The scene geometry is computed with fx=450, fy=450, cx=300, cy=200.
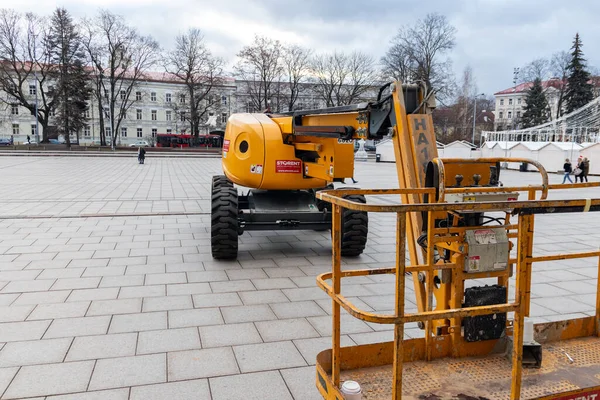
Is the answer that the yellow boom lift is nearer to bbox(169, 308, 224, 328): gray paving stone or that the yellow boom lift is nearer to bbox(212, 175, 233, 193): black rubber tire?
bbox(169, 308, 224, 328): gray paving stone

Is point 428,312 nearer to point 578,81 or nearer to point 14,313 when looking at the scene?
point 14,313

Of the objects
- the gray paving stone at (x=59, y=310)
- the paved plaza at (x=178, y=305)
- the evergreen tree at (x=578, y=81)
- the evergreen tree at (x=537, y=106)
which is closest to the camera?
the paved plaza at (x=178, y=305)

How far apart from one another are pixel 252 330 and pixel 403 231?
9.45 ft

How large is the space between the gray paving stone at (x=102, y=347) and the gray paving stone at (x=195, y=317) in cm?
49

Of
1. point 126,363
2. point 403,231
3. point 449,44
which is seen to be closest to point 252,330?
point 126,363

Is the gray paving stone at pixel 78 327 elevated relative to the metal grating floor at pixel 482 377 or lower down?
lower down

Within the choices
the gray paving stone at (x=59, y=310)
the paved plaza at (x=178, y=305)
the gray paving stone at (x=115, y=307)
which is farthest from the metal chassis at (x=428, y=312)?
the gray paving stone at (x=59, y=310)

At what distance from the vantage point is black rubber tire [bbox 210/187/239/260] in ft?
23.2

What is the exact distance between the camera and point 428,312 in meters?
2.38

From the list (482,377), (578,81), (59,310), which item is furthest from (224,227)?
(578,81)

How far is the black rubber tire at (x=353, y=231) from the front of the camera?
7328 mm

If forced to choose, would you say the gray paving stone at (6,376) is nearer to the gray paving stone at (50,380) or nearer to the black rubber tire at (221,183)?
the gray paving stone at (50,380)

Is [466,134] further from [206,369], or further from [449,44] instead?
[206,369]

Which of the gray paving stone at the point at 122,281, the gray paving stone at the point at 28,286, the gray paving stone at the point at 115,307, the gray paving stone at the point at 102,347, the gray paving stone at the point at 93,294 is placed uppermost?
the gray paving stone at the point at 28,286
